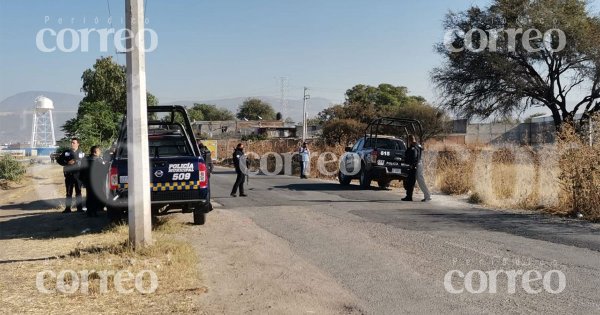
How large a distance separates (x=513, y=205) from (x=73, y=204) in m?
11.1

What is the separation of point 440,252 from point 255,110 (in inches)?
4697

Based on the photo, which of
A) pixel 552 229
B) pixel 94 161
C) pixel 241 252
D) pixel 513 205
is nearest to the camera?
pixel 241 252

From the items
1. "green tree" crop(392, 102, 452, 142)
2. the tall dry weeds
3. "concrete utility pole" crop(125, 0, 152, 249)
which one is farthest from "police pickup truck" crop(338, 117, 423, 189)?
"green tree" crop(392, 102, 452, 142)

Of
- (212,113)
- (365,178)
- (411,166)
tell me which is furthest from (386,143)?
(212,113)

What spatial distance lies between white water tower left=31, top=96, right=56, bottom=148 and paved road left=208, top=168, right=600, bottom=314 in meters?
52.3

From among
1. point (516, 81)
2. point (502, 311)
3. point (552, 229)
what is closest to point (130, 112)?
point (502, 311)

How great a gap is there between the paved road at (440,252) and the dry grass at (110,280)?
1753mm

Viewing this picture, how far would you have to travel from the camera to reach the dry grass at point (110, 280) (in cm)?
555

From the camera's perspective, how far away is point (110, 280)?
630cm

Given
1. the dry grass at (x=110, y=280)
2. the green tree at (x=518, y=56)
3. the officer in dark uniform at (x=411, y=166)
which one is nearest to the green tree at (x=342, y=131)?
the green tree at (x=518, y=56)

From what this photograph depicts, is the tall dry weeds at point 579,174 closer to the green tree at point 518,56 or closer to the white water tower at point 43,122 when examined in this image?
the green tree at point 518,56

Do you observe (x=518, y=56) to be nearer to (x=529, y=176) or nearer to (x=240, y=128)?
(x=529, y=176)

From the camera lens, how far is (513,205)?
1337 cm

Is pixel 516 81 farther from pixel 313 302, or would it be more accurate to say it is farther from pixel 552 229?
pixel 313 302
